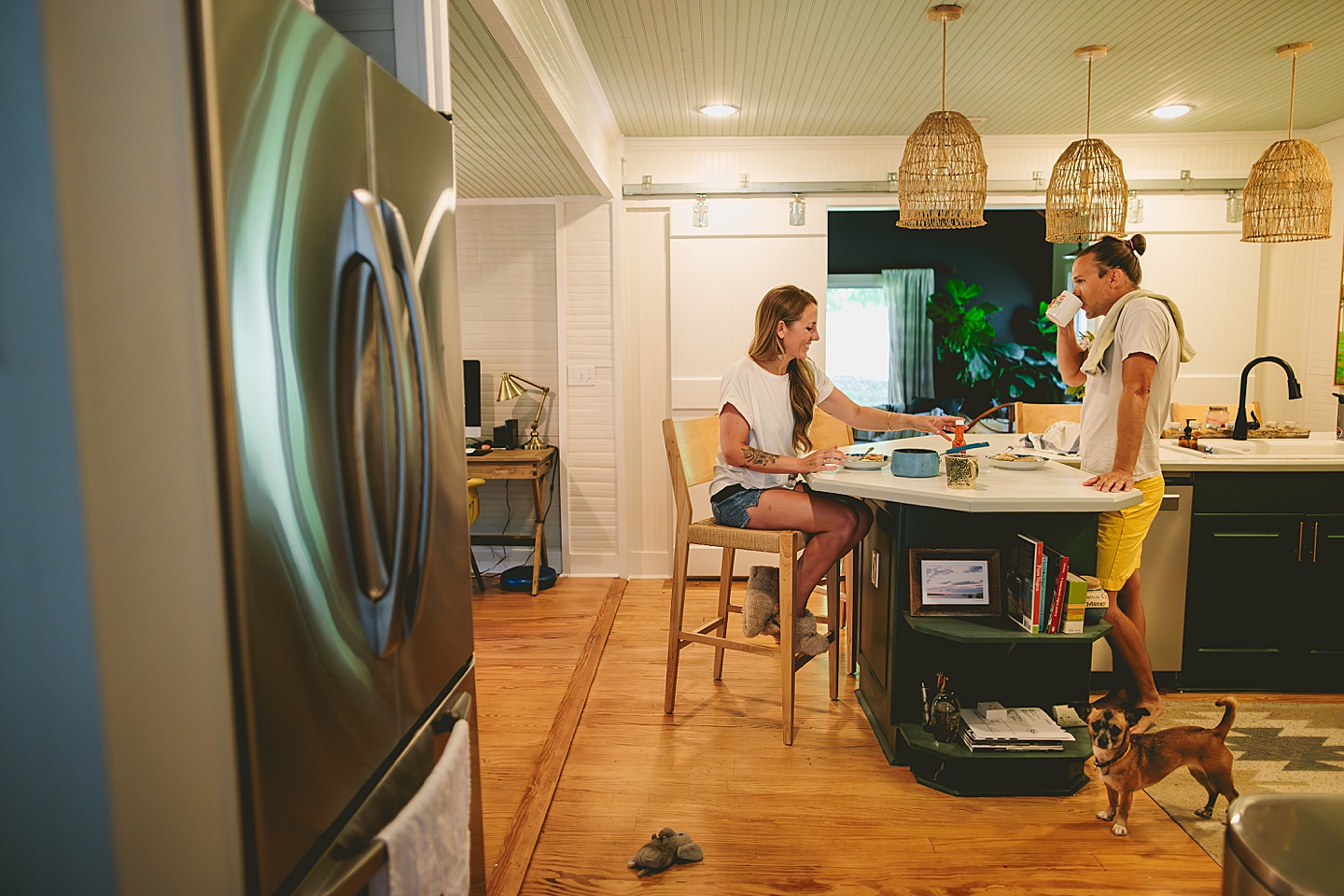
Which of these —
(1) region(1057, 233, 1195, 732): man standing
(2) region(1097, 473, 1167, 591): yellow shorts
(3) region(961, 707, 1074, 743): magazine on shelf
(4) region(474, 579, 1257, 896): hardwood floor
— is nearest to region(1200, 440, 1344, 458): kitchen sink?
(1) region(1057, 233, 1195, 732): man standing

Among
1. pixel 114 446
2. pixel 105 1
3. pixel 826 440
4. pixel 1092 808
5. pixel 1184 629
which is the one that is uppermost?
pixel 105 1

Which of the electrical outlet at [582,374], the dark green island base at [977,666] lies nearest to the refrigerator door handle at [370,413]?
the dark green island base at [977,666]

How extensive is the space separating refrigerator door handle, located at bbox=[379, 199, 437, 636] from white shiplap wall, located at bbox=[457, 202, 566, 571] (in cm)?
379

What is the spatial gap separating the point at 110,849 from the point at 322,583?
32 centimetres

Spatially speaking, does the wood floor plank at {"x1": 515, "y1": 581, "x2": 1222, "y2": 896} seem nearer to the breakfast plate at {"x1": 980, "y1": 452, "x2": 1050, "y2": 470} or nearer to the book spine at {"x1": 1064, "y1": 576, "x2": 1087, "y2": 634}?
the book spine at {"x1": 1064, "y1": 576, "x2": 1087, "y2": 634}

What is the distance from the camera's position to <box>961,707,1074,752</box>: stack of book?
247 cm

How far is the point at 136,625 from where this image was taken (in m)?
0.79

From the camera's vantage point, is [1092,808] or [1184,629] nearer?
[1092,808]

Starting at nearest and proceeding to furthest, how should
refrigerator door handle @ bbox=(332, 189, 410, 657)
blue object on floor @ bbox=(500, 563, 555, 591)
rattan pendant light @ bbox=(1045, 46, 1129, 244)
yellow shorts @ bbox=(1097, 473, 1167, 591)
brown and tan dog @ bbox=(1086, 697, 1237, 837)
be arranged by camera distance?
refrigerator door handle @ bbox=(332, 189, 410, 657) → brown and tan dog @ bbox=(1086, 697, 1237, 837) → yellow shorts @ bbox=(1097, 473, 1167, 591) → rattan pendant light @ bbox=(1045, 46, 1129, 244) → blue object on floor @ bbox=(500, 563, 555, 591)

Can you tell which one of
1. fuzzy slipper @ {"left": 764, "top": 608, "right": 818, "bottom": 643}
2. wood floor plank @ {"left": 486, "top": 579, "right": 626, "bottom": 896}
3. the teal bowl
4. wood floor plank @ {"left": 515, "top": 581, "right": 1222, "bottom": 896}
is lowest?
wood floor plank @ {"left": 515, "top": 581, "right": 1222, "bottom": 896}

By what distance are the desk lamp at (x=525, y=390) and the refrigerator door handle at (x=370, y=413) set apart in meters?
3.74

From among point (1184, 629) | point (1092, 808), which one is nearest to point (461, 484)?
point (1092, 808)

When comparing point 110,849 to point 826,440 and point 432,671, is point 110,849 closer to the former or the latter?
point 432,671

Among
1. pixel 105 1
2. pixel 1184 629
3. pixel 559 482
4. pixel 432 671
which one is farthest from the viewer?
pixel 559 482
